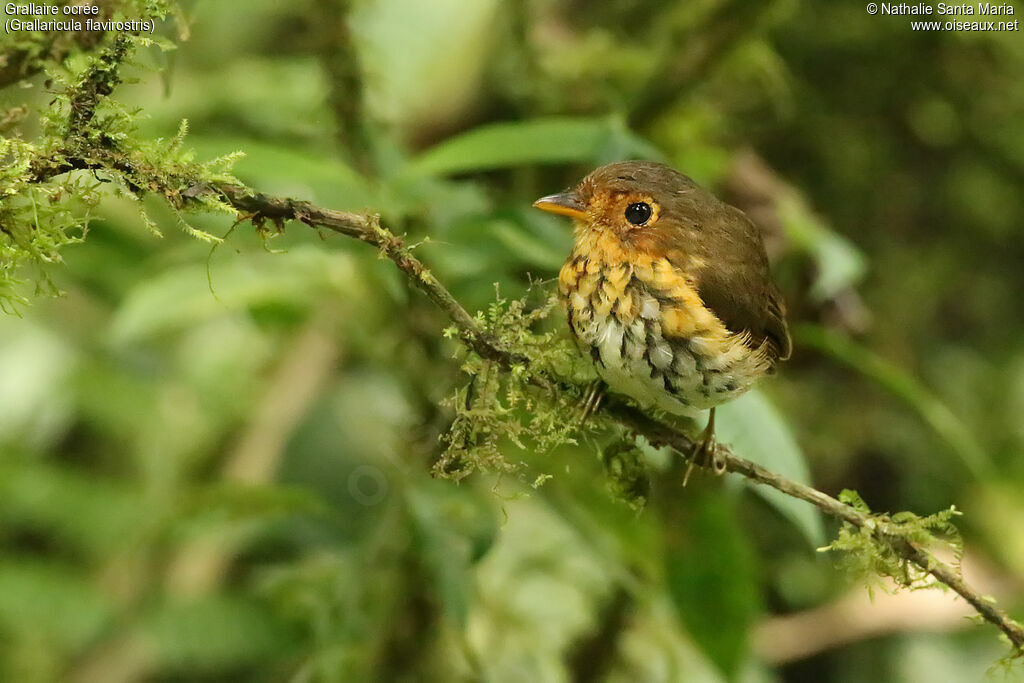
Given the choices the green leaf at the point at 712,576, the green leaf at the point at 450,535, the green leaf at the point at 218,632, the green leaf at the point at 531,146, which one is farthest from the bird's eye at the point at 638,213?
the green leaf at the point at 218,632

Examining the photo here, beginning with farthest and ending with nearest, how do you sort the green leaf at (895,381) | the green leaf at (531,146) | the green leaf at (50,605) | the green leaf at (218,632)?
the green leaf at (50,605) < the green leaf at (218,632) < the green leaf at (895,381) < the green leaf at (531,146)

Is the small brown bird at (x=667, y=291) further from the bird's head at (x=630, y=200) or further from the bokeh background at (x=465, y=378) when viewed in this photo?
the bokeh background at (x=465, y=378)

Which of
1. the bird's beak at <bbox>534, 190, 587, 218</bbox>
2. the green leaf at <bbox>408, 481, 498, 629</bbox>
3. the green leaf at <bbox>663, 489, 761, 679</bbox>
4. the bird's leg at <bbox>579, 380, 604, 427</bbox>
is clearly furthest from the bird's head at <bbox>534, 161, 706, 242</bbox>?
the green leaf at <bbox>663, 489, 761, 679</bbox>

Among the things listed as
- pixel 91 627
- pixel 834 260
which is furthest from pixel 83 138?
pixel 91 627

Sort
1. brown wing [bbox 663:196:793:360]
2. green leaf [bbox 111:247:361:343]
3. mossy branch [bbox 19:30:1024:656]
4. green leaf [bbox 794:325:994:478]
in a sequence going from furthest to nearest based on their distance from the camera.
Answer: green leaf [bbox 111:247:361:343], green leaf [bbox 794:325:994:478], brown wing [bbox 663:196:793:360], mossy branch [bbox 19:30:1024:656]

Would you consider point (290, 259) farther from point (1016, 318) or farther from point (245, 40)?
point (1016, 318)

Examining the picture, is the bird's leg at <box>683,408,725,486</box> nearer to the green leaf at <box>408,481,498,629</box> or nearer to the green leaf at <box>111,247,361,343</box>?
the green leaf at <box>408,481,498,629</box>

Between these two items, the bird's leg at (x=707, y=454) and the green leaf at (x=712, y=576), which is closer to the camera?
the bird's leg at (x=707, y=454)
